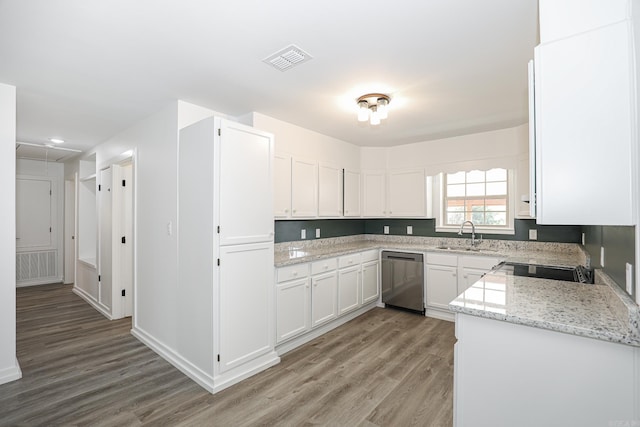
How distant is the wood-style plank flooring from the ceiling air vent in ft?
8.30

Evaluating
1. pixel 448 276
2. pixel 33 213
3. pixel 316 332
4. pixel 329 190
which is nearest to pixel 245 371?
pixel 316 332

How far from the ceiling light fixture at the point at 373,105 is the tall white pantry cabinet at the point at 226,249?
912mm

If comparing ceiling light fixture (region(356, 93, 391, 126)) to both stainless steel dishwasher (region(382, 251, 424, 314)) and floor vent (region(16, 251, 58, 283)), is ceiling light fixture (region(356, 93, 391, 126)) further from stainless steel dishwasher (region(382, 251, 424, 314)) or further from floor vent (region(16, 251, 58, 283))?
floor vent (region(16, 251, 58, 283))

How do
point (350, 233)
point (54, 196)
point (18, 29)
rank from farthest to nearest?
point (54, 196), point (350, 233), point (18, 29)

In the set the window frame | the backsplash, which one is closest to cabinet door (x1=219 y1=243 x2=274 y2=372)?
the backsplash

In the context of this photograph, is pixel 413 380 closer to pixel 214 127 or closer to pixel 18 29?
pixel 214 127

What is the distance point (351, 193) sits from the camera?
4832 millimetres

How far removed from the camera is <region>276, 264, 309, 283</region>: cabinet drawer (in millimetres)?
3105

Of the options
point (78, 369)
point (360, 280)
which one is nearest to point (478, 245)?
point (360, 280)

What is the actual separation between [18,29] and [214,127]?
4.05 feet

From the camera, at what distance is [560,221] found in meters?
1.28

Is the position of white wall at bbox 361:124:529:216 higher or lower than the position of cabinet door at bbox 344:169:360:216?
higher

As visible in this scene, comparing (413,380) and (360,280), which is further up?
(360,280)

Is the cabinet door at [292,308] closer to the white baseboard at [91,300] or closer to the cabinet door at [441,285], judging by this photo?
the cabinet door at [441,285]
